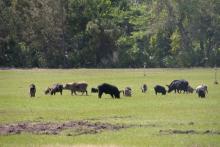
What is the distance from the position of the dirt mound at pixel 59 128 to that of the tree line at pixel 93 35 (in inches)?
2787

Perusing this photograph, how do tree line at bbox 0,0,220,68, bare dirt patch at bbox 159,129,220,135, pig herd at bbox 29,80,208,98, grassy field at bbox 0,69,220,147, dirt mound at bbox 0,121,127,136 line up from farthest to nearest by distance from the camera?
1. tree line at bbox 0,0,220,68
2. pig herd at bbox 29,80,208,98
3. dirt mound at bbox 0,121,127,136
4. bare dirt patch at bbox 159,129,220,135
5. grassy field at bbox 0,69,220,147

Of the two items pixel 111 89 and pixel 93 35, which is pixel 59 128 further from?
pixel 93 35

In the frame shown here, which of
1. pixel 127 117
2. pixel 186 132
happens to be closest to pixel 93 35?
pixel 127 117

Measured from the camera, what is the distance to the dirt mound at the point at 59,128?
24609 mm

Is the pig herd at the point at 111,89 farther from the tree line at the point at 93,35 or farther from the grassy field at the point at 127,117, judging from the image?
the tree line at the point at 93,35

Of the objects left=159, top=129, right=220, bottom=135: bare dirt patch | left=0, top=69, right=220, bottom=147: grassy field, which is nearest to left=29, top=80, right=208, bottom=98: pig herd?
left=0, top=69, right=220, bottom=147: grassy field

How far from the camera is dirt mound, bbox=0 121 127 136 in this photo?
80.7 feet

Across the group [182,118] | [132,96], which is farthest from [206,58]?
[182,118]

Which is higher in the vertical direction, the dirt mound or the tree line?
the tree line

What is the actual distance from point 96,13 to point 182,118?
2943 inches

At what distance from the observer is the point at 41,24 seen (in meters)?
99.4

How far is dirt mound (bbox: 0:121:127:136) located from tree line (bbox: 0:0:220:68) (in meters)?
70.8

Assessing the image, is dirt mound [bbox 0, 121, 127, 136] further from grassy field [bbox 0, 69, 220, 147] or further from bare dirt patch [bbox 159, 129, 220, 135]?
bare dirt patch [bbox 159, 129, 220, 135]

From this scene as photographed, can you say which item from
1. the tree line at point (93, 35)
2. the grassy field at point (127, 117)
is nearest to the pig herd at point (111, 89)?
the grassy field at point (127, 117)
